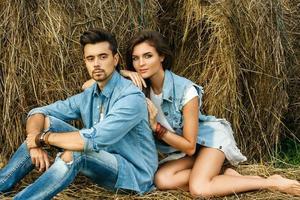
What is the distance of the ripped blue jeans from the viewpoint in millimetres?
3387

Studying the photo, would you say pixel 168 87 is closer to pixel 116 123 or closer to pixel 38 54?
pixel 116 123

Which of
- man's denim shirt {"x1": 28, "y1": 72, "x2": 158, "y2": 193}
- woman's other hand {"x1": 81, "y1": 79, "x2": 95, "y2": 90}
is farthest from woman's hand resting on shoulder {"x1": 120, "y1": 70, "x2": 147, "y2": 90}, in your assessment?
woman's other hand {"x1": 81, "y1": 79, "x2": 95, "y2": 90}

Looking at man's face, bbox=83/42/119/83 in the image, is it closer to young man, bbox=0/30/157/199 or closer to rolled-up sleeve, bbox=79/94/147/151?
young man, bbox=0/30/157/199

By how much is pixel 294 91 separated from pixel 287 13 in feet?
2.20

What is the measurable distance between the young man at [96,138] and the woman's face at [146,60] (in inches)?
8.5

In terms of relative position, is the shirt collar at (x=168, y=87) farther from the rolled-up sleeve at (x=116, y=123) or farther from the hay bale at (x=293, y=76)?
the hay bale at (x=293, y=76)

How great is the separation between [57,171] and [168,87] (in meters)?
1.02

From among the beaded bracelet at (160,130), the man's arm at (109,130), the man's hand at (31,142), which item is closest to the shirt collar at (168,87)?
the beaded bracelet at (160,130)

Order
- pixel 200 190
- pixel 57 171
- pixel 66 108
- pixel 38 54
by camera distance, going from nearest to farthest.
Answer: pixel 57 171
pixel 200 190
pixel 66 108
pixel 38 54

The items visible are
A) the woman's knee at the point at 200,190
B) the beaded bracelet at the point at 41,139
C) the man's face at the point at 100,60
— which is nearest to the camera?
the beaded bracelet at the point at 41,139

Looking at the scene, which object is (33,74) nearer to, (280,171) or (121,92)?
(121,92)

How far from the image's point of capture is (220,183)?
393cm

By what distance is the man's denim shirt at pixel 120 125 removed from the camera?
3.52 metres

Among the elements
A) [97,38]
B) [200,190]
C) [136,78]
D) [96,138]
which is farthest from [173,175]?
[97,38]
